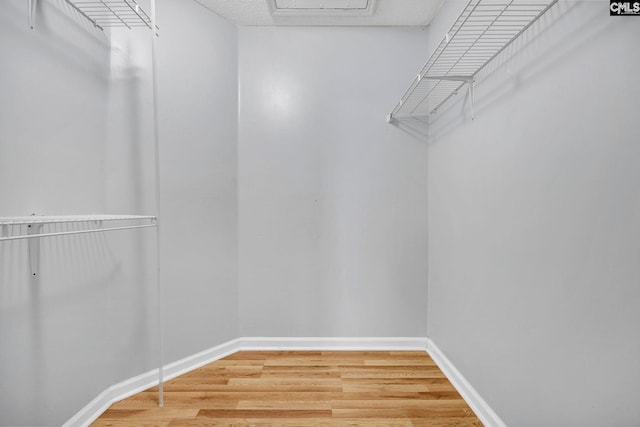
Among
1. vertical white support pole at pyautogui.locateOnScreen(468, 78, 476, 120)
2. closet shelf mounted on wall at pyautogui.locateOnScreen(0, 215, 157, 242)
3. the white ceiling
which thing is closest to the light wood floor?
closet shelf mounted on wall at pyautogui.locateOnScreen(0, 215, 157, 242)

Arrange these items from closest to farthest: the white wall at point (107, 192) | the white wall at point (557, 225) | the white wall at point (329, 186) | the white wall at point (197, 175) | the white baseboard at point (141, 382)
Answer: the white wall at point (557, 225), the white wall at point (107, 192), the white baseboard at point (141, 382), the white wall at point (197, 175), the white wall at point (329, 186)

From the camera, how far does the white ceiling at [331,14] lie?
199 centimetres

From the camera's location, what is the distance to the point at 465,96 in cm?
166

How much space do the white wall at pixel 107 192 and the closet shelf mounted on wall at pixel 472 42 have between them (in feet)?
4.12

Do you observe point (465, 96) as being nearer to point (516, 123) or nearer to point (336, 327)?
point (516, 123)

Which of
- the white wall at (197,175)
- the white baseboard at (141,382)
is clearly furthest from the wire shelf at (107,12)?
the white baseboard at (141,382)

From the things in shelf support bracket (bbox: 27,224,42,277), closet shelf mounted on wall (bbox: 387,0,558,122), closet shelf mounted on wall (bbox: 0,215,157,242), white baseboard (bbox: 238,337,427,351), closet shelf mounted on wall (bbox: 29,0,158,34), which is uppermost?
closet shelf mounted on wall (bbox: 29,0,158,34)

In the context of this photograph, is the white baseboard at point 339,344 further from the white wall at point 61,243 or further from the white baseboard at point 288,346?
the white wall at point 61,243

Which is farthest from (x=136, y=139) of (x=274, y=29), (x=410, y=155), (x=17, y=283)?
(x=410, y=155)

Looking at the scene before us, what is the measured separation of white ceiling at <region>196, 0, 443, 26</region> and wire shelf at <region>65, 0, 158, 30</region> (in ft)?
1.88

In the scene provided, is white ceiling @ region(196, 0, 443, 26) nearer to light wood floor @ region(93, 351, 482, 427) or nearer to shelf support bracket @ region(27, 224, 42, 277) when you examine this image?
shelf support bracket @ region(27, 224, 42, 277)

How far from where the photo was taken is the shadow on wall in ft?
3.01

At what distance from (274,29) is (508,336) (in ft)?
7.09

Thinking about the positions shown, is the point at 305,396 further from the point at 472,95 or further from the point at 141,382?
the point at 472,95
